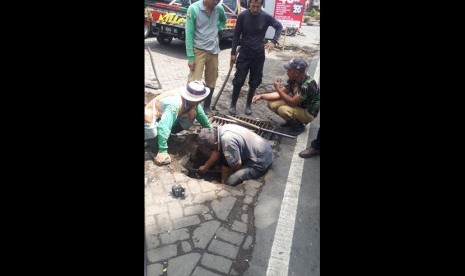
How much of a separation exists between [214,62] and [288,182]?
96.4 inches

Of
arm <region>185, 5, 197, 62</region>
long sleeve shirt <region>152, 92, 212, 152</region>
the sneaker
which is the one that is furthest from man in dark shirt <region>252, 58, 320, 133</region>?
long sleeve shirt <region>152, 92, 212, 152</region>

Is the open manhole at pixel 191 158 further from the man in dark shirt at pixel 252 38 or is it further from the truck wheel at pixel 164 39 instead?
the truck wheel at pixel 164 39

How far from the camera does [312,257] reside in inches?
103

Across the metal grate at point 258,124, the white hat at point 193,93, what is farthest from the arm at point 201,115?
the metal grate at point 258,124

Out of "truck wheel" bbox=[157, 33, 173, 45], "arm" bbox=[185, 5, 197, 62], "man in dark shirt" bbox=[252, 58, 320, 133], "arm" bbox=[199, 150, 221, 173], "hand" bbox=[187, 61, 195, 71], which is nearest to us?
"arm" bbox=[199, 150, 221, 173]

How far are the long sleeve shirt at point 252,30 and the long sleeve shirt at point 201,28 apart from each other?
0.37 m

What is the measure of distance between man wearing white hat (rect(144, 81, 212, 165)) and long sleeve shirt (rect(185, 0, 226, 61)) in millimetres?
1133

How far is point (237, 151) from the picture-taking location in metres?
3.62

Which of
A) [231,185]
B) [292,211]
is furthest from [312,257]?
[231,185]

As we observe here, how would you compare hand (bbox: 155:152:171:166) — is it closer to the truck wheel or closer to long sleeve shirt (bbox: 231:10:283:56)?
long sleeve shirt (bbox: 231:10:283:56)

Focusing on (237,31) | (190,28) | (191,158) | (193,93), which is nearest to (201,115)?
(193,93)

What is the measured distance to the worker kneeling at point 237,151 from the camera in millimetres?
3605

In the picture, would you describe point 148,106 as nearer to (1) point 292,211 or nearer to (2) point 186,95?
(2) point 186,95

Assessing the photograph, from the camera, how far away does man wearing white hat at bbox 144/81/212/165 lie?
3660 mm
